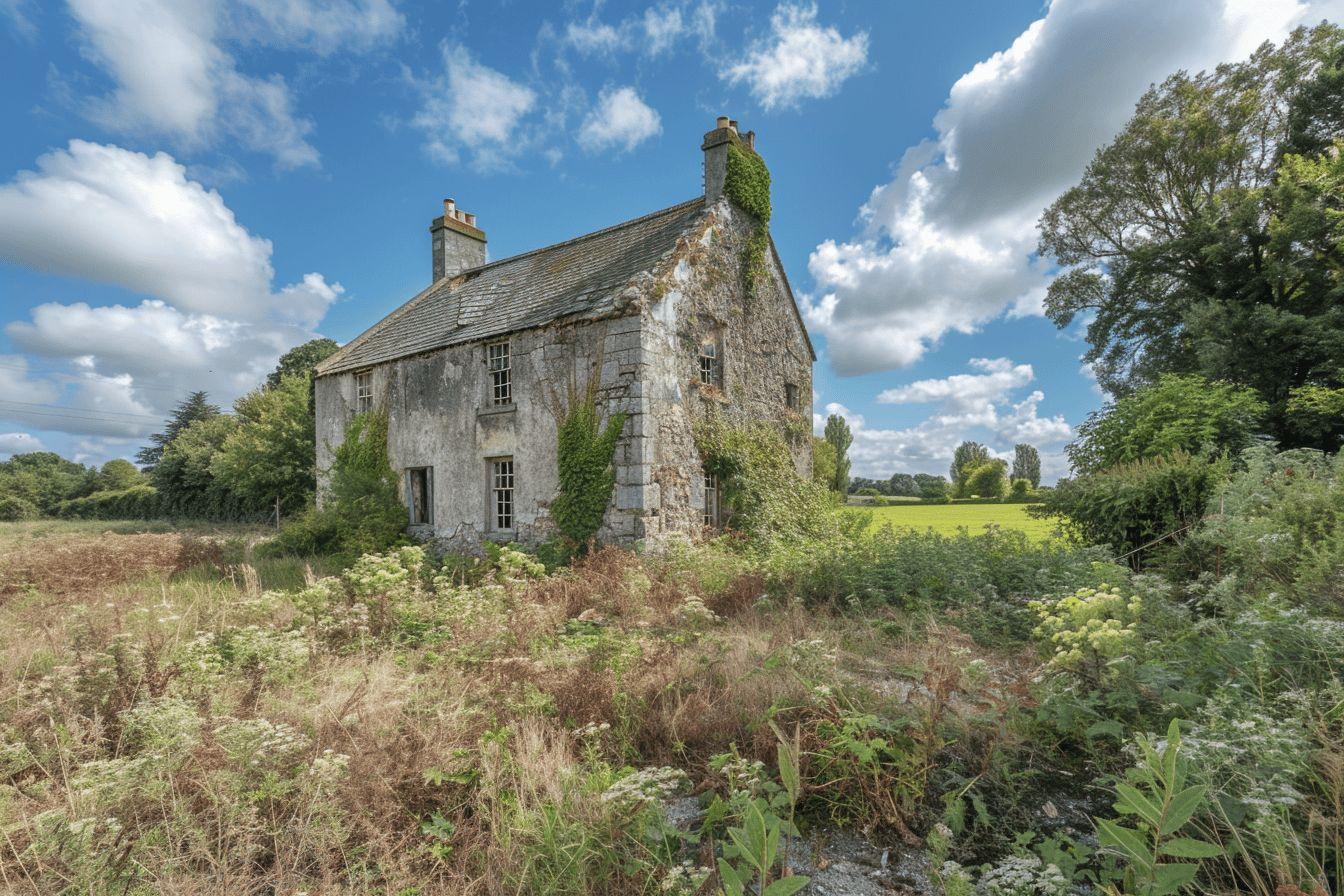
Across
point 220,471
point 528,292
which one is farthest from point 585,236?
point 220,471

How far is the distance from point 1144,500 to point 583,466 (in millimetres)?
9355

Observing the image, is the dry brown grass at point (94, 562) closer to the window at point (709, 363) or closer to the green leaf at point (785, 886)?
the window at point (709, 363)

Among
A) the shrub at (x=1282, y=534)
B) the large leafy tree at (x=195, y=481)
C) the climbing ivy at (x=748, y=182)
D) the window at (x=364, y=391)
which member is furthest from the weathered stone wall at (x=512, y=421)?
the large leafy tree at (x=195, y=481)

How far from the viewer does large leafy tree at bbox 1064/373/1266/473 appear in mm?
9719

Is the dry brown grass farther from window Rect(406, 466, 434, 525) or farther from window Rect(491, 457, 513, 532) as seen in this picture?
window Rect(491, 457, 513, 532)

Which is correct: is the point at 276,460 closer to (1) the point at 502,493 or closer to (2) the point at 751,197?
(1) the point at 502,493

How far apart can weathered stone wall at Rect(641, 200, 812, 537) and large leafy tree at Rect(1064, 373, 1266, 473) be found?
276 inches

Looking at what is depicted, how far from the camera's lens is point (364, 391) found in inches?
632

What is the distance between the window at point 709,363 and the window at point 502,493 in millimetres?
4927

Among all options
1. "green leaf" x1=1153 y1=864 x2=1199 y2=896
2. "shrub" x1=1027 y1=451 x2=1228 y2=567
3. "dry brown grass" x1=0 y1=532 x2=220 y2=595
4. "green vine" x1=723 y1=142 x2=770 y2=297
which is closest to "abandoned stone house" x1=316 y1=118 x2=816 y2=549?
"green vine" x1=723 y1=142 x2=770 y2=297

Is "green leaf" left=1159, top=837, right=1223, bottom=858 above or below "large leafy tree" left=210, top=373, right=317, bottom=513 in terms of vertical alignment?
below

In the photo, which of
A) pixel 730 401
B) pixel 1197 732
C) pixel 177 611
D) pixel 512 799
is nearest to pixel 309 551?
pixel 177 611

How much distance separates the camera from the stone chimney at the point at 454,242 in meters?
19.4

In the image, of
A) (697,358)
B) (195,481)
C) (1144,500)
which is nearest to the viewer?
(1144,500)
